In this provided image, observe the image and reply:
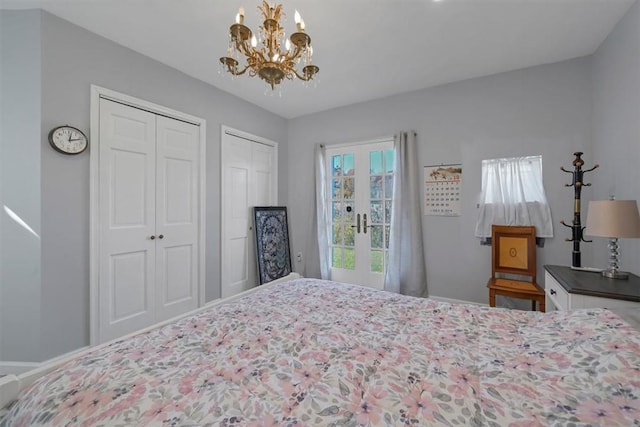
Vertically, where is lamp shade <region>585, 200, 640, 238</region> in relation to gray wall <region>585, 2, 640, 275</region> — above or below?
below

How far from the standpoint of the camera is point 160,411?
73cm

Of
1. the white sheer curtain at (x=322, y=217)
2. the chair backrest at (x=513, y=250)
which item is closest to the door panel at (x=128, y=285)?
the white sheer curtain at (x=322, y=217)

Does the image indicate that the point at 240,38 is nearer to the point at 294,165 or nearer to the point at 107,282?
the point at 107,282

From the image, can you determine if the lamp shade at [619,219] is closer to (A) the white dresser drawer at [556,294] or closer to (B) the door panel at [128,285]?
(A) the white dresser drawer at [556,294]

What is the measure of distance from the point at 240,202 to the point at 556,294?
10.5 ft

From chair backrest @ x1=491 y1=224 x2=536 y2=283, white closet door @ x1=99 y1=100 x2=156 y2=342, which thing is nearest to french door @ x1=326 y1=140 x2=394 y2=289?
chair backrest @ x1=491 y1=224 x2=536 y2=283

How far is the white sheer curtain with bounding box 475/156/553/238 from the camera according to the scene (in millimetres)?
2639

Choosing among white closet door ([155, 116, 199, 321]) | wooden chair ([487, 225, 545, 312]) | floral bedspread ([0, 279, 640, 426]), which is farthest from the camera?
white closet door ([155, 116, 199, 321])

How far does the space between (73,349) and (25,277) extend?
645 millimetres

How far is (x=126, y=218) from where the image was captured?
2.36 meters

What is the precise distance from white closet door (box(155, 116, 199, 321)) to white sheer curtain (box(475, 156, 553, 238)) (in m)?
3.11

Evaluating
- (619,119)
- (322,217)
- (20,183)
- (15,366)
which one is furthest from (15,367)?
(619,119)

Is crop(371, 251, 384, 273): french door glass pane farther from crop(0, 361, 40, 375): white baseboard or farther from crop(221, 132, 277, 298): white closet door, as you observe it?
crop(0, 361, 40, 375): white baseboard

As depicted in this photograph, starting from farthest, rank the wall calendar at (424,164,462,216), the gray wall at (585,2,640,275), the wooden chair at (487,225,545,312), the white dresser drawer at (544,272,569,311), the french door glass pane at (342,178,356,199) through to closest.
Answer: the french door glass pane at (342,178,356,199) → the wall calendar at (424,164,462,216) → the wooden chair at (487,225,545,312) → the gray wall at (585,2,640,275) → the white dresser drawer at (544,272,569,311)
